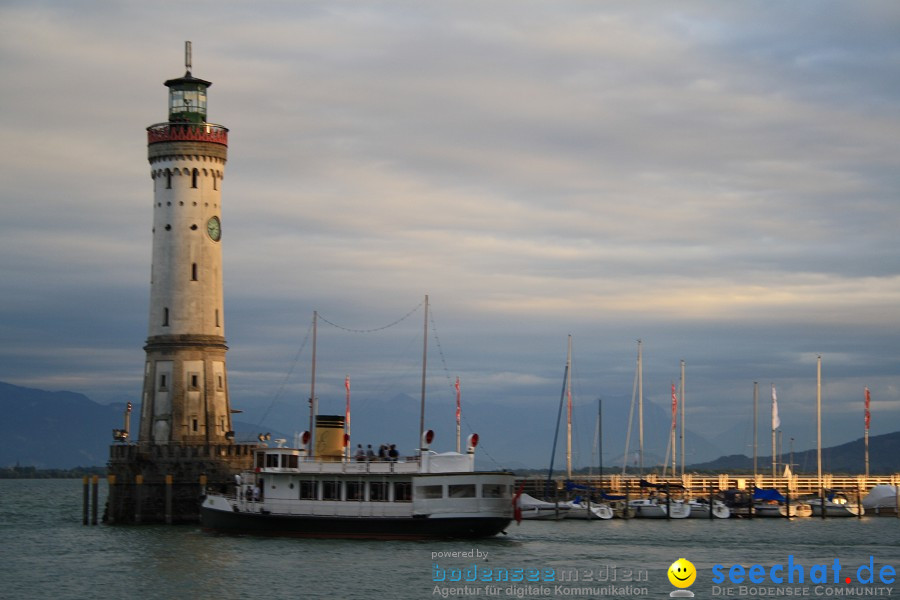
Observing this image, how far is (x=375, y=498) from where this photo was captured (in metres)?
69.7

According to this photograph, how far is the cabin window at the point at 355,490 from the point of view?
6988 centimetres

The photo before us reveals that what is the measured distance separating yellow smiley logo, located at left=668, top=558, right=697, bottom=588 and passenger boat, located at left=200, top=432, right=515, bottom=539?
39.1 ft

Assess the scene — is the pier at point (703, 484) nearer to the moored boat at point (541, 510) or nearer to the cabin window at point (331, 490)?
Answer: the moored boat at point (541, 510)

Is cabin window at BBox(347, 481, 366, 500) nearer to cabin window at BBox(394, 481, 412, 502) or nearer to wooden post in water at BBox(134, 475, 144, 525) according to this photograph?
cabin window at BBox(394, 481, 412, 502)

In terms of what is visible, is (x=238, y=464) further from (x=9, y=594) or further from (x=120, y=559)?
(x=9, y=594)

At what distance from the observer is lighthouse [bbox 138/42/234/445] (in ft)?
275

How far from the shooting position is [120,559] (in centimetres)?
6488

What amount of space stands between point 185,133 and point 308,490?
2661cm

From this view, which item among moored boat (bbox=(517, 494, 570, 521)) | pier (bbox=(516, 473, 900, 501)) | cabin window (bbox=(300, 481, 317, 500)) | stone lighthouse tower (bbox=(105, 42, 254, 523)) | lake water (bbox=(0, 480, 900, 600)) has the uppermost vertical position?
stone lighthouse tower (bbox=(105, 42, 254, 523))

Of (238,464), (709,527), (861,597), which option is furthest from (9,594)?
(709,527)

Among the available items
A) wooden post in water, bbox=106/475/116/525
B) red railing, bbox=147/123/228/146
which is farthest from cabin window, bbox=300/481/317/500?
red railing, bbox=147/123/228/146

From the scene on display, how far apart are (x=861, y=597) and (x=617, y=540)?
23.8 meters

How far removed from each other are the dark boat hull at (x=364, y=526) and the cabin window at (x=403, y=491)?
1.09m

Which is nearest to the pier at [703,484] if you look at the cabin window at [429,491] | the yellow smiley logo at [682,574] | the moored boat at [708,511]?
the moored boat at [708,511]
